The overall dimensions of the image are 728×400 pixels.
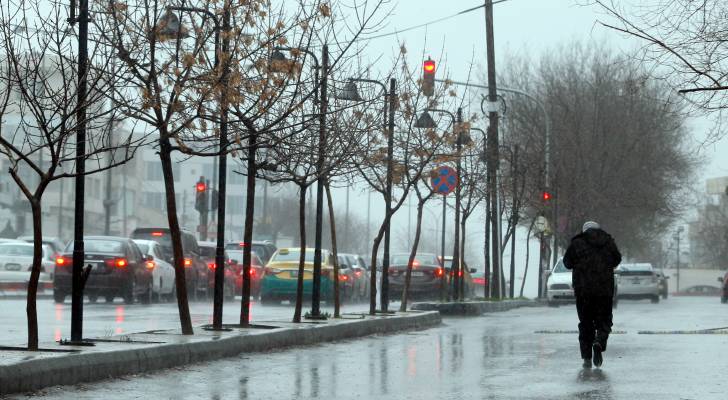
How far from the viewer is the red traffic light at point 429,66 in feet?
94.2

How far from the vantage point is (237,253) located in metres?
45.9

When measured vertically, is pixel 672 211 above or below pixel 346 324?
above

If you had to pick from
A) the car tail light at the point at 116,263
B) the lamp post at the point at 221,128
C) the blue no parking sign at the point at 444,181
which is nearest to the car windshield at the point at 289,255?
the car tail light at the point at 116,263

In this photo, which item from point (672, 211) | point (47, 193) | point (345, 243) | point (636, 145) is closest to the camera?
point (636, 145)

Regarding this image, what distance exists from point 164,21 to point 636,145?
156 feet

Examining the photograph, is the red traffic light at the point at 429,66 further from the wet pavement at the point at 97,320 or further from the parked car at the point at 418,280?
the parked car at the point at 418,280

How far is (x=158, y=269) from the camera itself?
35.9 metres

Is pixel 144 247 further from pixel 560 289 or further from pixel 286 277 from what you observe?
pixel 560 289

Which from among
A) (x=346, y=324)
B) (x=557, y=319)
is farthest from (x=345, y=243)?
A: (x=346, y=324)

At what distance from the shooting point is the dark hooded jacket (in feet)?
52.2

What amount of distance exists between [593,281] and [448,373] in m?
2.26

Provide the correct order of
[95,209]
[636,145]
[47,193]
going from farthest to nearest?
1. [95,209]
2. [47,193]
3. [636,145]

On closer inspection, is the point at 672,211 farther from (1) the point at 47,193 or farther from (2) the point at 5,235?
(1) the point at 47,193

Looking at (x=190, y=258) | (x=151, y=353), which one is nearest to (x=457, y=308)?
(x=190, y=258)
